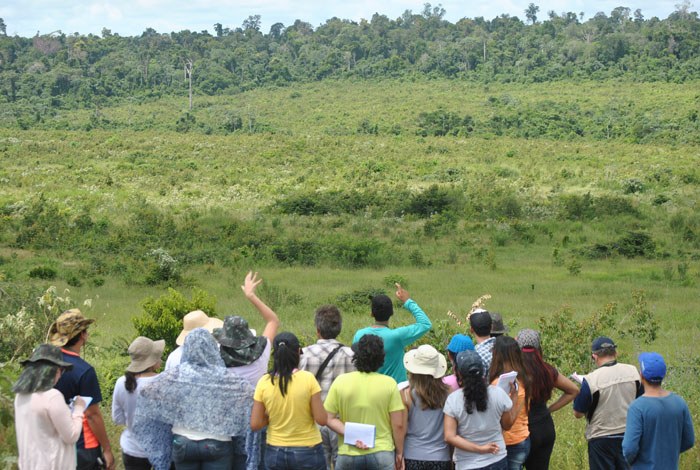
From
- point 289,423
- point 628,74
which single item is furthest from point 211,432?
point 628,74

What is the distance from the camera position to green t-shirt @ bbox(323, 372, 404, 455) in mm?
4609

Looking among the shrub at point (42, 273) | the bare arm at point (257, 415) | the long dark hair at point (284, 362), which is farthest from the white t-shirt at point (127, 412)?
the shrub at point (42, 273)

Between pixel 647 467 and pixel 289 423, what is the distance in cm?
192

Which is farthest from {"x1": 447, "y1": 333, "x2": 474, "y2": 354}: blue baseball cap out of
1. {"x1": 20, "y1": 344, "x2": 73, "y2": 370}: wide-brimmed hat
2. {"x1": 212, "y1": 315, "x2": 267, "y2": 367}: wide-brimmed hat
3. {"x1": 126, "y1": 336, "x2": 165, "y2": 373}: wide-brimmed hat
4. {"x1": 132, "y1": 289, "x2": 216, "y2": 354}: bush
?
{"x1": 132, "y1": 289, "x2": 216, "y2": 354}: bush

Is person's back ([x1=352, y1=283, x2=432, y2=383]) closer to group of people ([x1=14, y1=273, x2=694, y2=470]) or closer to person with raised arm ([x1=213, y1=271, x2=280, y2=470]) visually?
group of people ([x1=14, y1=273, x2=694, y2=470])

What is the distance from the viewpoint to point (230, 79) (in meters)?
87.2

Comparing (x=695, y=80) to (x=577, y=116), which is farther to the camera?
(x=695, y=80)

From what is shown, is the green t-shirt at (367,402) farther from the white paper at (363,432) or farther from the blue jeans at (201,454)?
the blue jeans at (201,454)

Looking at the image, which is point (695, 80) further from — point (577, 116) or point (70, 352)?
point (70, 352)

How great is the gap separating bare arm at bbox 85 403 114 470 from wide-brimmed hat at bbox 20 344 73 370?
392 mm

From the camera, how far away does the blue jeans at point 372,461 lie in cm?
463

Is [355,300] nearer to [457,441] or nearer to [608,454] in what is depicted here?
[608,454]

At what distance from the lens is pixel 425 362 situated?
475 cm

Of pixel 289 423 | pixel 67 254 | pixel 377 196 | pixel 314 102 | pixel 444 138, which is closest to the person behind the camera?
pixel 289 423
